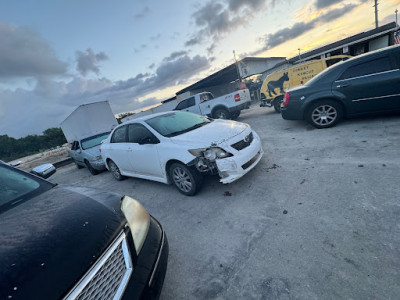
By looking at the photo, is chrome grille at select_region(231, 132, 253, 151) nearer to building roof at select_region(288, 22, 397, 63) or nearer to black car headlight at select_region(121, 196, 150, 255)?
black car headlight at select_region(121, 196, 150, 255)

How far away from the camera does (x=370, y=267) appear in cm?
161

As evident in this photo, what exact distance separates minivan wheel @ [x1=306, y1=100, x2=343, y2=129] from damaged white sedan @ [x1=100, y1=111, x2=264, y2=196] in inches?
102

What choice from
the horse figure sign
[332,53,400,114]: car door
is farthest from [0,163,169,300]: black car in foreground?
the horse figure sign

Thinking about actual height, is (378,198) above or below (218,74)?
below

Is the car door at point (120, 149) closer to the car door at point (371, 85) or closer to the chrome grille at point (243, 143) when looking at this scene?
the chrome grille at point (243, 143)

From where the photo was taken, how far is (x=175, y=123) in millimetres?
3932

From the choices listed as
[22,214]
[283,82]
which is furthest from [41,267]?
[283,82]

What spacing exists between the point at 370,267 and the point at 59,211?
277 cm

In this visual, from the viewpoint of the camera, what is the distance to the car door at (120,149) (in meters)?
4.38

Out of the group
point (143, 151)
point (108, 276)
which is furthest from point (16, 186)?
point (143, 151)

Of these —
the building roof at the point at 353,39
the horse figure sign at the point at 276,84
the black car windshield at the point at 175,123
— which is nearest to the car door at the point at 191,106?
the horse figure sign at the point at 276,84

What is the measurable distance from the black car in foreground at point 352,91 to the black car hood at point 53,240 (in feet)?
17.5

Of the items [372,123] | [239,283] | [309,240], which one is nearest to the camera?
[239,283]

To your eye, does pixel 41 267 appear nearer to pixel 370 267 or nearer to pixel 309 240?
pixel 309 240
